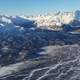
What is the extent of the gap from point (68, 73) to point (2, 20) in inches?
769

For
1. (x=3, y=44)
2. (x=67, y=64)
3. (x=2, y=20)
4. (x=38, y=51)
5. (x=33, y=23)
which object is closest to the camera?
(x=67, y=64)

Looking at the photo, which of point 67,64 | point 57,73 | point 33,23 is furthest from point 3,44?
point 33,23

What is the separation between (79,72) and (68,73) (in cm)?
38

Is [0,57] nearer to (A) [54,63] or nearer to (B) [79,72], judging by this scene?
(A) [54,63]

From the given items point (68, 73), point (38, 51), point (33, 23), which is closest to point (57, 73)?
point (68, 73)

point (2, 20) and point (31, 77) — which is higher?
point (2, 20)

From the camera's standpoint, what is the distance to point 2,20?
2691cm

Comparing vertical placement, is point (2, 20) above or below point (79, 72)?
above

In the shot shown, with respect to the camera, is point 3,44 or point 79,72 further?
point 3,44

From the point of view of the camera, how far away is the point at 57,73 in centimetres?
812

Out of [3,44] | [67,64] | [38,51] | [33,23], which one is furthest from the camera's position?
[33,23]

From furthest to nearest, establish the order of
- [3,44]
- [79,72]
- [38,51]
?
[3,44]
[38,51]
[79,72]

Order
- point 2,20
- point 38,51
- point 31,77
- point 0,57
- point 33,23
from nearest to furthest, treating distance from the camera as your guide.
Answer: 1. point 31,77
2. point 0,57
3. point 38,51
4. point 2,20
5. point 33,23

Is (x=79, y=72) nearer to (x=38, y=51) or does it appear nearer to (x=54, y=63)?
(x=54, y=63)
